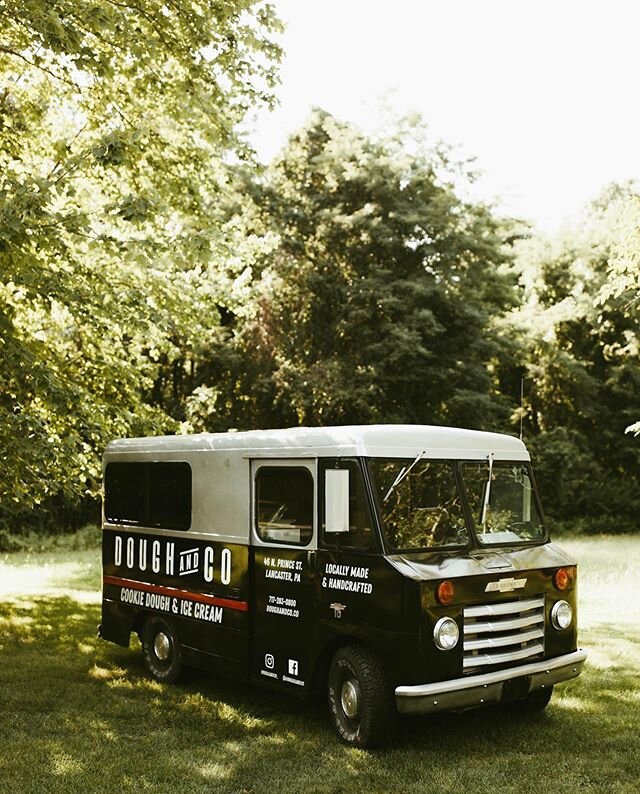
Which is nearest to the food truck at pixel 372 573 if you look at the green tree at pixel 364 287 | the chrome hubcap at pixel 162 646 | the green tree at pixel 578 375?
the chrome hubcap at pixel 162 646

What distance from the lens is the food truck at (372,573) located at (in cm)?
688

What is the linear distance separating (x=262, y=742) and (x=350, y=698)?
819mm

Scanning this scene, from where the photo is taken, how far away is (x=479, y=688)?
6848mm

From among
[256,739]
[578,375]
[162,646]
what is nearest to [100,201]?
[162,646]

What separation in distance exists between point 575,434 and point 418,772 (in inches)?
1132

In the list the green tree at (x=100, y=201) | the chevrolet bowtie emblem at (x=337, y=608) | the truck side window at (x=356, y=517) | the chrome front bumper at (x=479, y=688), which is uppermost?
the green tree at (x=100, y=201)

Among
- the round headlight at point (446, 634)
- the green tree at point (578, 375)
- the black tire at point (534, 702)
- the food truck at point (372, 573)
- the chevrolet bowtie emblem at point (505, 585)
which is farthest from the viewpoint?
the green tree at point (578, 375)

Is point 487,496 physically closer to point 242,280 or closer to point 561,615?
point 561,615

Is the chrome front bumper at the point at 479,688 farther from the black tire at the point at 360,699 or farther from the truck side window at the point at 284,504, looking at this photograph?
the truck side window at the point at 284,504

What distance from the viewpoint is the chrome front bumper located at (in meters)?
6.61

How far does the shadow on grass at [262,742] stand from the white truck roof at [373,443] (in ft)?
7.60

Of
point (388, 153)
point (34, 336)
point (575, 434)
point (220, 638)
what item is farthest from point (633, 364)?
point (220, 638)

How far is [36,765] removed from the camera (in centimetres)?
675

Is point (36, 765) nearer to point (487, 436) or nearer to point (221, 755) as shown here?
point (221, 755)
